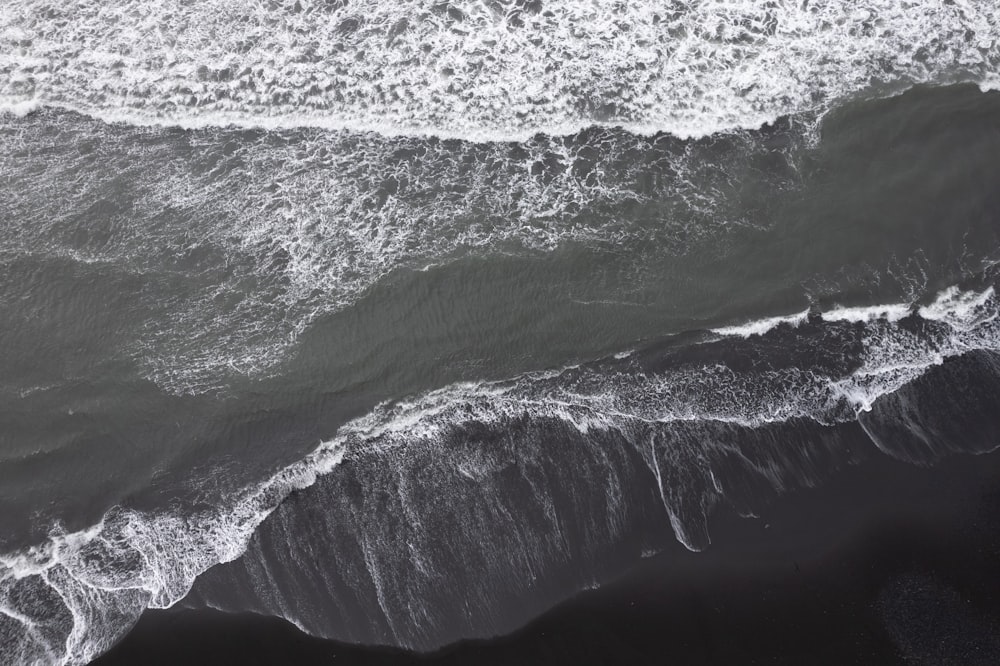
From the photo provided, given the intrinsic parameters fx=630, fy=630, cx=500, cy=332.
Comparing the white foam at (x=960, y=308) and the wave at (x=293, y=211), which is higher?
the wave at (x=293, y=211)

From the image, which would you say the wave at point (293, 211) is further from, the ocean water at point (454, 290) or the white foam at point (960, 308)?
the white foam at point (960, 308)

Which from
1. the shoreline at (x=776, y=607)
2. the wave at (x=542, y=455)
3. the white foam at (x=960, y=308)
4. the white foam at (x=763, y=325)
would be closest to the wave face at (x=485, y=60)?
the white foam at (x=763, y=325)

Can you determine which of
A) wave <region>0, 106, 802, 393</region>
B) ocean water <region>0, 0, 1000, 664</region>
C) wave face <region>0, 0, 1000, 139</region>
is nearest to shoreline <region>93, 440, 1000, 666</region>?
ocean water <region>0, 0, 1000, 664</region>

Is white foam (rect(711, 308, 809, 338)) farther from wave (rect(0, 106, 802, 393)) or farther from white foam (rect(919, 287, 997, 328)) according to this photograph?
white foam (rect(919, 287, 997, 328))

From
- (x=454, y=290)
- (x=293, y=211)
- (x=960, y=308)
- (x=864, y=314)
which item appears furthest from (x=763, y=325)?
(x=293, y=211)

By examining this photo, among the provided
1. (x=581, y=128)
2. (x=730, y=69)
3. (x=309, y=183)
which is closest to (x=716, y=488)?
(x=581, y=128)

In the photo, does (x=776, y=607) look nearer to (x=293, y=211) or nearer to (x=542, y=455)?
(x=542, y=455)

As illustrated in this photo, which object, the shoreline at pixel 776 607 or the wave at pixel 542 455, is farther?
the wave at pixel 542 455

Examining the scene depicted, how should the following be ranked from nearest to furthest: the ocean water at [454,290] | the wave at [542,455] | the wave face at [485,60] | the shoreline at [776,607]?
1. the shoreline at [776,607]
2. the wave at [542,455]
3. the ocean water at [454,290]
4. the wave face at [485,60]
